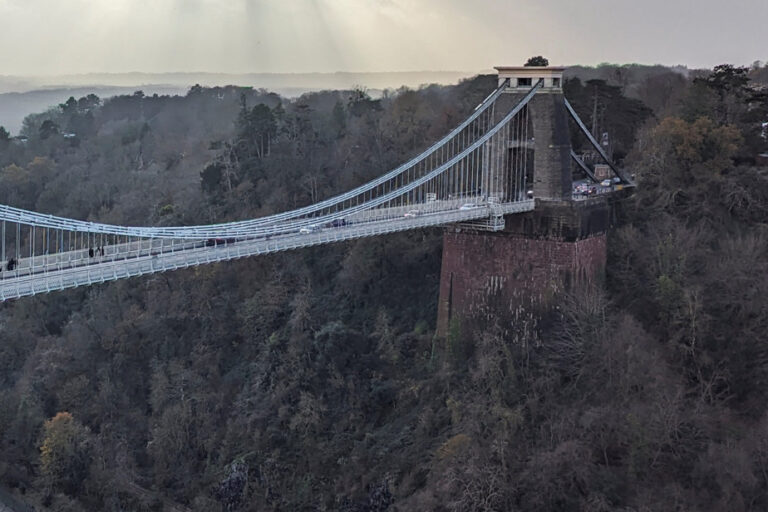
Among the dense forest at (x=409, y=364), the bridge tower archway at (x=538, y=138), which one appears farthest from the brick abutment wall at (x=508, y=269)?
the bridge tower archway at (x=538, y=138)

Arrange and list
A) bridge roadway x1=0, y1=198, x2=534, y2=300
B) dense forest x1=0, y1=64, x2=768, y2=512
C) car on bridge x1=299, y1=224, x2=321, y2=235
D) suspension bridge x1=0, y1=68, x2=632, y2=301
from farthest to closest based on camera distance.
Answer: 1. car on bridge x1=299, y1=224, x2=321, y2=235
2. dense forest x1=0, y1=64, x2=768, y2=512
3. suspension bridge x1=0, y1=68, x2=632, y2=301
4. bridge roadway x1=0, y1=198, x2=534, y2=300

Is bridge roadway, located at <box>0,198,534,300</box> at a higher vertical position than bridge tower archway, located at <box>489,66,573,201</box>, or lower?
lower

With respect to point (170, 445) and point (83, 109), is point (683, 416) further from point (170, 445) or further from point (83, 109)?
point (83, 109)

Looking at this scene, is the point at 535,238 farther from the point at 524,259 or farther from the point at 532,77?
the point at 532,77

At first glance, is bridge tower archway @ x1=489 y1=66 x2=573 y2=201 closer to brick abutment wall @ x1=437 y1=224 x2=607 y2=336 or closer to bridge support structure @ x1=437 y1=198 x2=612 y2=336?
bridge support structure @ x1=437 y1=198 x2=612 y2=336

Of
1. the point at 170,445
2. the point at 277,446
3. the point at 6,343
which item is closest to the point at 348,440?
the point at 277,446

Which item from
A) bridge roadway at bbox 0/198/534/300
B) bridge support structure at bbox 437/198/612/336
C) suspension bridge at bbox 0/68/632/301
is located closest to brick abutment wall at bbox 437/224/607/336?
bridge support structure at bbox 437/198/612/336
